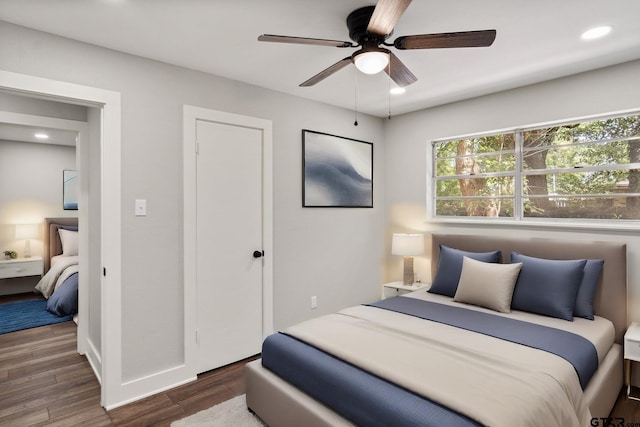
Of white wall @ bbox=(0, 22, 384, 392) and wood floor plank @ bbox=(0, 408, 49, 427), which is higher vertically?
white wall @ bbox=(0, 22, 384, 392)

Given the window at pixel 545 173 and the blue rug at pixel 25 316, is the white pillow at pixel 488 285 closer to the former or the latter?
the window at pixel 545 173

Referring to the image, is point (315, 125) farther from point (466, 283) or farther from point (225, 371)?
point (225, 371)

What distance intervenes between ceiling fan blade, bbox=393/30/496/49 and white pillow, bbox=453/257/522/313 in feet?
5.71

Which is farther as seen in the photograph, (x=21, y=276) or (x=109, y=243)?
(x=21, y=276)

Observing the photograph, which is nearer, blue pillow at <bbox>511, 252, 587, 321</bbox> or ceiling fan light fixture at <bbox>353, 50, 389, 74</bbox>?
ceiling fan light fixture at <bbox>353, 50, 389, 74</bbox>

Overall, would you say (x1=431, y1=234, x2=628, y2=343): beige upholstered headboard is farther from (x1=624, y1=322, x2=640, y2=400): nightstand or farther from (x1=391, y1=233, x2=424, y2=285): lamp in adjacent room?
(x1=391, y1=233, x2=424, y2=285): lamp in adjacent room

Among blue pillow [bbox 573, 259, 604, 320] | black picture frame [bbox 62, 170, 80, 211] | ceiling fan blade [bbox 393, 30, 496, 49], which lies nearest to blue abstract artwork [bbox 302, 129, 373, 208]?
ceiling fan blade [bbox 393, 30, 496, 49]

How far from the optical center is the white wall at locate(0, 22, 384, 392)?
2.30m

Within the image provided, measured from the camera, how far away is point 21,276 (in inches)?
203

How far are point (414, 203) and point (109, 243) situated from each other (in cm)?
307

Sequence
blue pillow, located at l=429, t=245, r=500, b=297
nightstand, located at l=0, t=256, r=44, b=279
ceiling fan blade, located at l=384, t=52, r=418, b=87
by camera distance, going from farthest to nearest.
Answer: nightstand, located at l=0, t=256, r=44, b=279
blue pillow, located at l=429, t=245, r=500, b=297
ceiling fan blade, located at l=384, t=52, r=418, b=87

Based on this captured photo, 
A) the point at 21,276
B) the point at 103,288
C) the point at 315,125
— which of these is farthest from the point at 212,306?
the point at 21,276

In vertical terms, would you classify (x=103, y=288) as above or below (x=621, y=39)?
below

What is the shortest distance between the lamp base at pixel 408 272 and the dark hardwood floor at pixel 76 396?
188 cm
